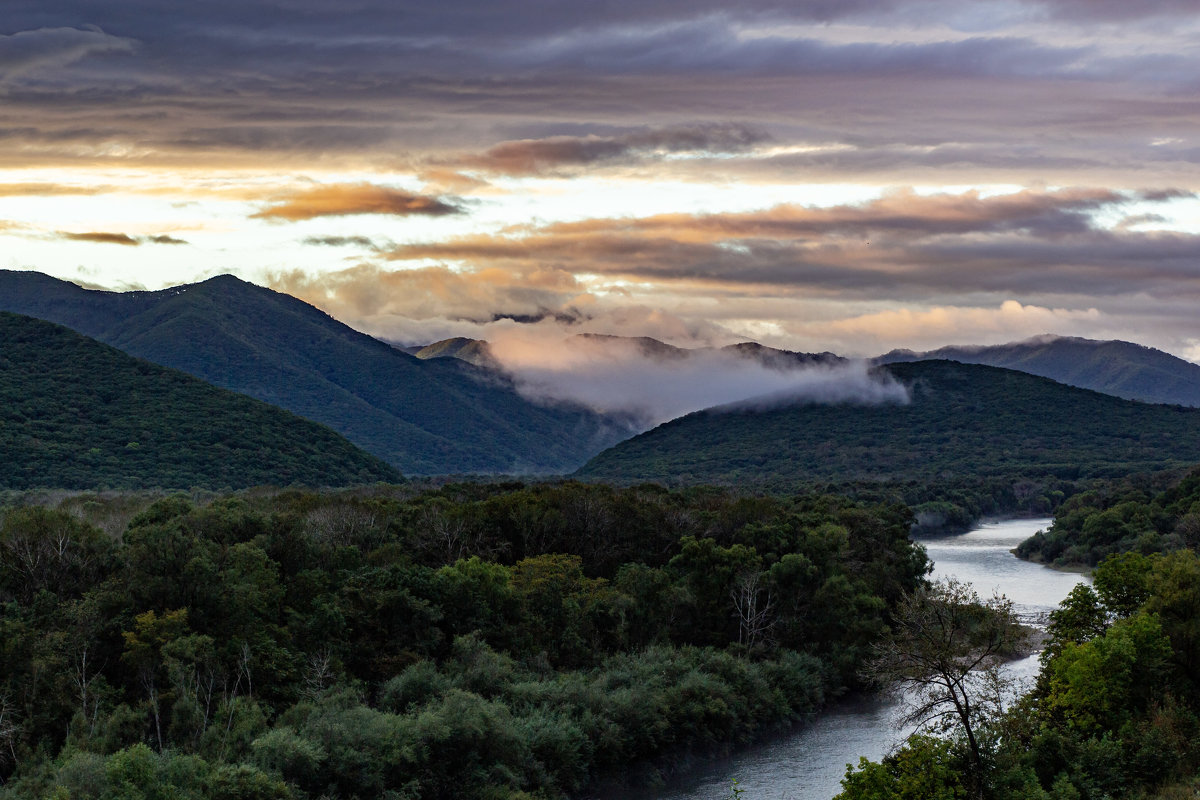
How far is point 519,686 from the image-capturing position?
Answer: 172 ft

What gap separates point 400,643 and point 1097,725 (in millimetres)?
30073

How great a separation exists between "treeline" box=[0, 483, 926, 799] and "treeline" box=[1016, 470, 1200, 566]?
106 ft

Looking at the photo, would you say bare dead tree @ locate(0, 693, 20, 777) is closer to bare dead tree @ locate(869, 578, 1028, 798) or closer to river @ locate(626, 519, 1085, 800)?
river @ locate(626, 519, 1085, 800)

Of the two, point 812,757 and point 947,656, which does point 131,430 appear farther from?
point 947,656

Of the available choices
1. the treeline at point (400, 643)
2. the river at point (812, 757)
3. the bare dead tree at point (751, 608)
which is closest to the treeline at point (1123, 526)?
the river at point (812, 757)

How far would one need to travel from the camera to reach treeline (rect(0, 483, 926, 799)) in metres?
42.6

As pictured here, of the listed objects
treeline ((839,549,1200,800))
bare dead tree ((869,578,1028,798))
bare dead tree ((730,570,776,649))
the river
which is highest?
bare dead tree ((869,578,1028,798))

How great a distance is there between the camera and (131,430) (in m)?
130

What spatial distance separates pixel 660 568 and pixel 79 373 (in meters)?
93.9

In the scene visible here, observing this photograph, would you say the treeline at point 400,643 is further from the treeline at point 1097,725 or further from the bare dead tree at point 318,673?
the treeline at point 1097,725

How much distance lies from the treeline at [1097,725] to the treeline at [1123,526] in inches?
1984

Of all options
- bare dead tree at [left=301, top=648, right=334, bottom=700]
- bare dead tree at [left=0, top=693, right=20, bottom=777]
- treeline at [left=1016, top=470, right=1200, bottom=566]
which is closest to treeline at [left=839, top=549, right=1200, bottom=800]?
bare dead tree at [left=301, top=648, right=334, bottom=700]

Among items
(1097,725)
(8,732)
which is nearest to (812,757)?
(1097,725)

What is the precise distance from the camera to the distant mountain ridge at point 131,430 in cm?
11812
